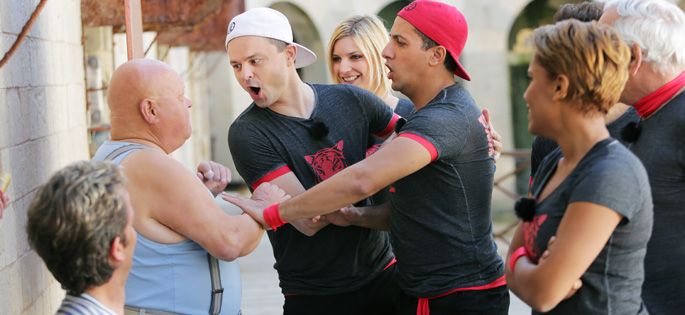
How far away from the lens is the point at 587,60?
2.64 metres

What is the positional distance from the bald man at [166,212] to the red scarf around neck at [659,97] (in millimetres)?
Result: 1316

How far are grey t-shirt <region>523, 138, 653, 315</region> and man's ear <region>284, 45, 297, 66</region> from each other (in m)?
1.56

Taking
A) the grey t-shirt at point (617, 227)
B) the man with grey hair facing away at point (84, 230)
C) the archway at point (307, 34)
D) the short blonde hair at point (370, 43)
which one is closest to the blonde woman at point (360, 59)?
the short blonde hair at point (370, 43)

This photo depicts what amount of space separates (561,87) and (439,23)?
1.04 meters

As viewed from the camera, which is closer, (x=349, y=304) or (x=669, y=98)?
(x=669, y=98)

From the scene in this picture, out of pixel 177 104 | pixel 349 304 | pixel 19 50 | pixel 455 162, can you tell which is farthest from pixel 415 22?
pixel 19 50

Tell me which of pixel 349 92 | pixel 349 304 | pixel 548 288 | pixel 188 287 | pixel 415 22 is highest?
pixel 415 22

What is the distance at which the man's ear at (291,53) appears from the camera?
410 centimetres

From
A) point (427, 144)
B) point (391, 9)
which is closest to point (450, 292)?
point (427, 144)

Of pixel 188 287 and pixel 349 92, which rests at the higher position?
pixel 349 92

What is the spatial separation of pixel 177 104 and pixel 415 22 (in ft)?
2.89

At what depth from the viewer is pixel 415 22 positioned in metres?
3.67

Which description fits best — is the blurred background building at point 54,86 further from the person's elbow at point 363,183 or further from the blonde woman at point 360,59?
the blonde woman at point 360,59

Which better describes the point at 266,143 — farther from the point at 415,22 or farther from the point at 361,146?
the point at 415,22
